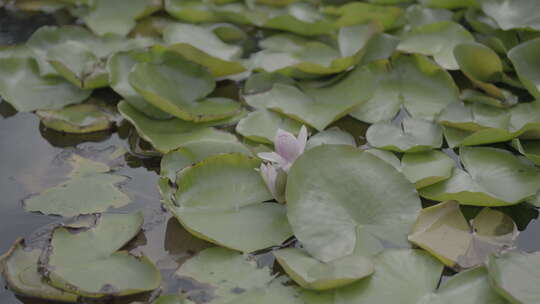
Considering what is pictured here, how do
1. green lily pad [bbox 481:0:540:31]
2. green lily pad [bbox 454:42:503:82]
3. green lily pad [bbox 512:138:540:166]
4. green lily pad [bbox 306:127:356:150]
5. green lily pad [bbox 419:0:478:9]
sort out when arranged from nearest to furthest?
1. green lily pad [bbox 512:138:540:166]
2. green lily pad [bbox 306:127:356:150]
3. green lily pad [bbox 454:42:503:82]
4. green lily pad [bbox 481:0:540:31]
5. green lily pad [bbox 419:0:478:9]

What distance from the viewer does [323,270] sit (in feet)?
3.75

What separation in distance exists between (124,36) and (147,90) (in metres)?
0.57

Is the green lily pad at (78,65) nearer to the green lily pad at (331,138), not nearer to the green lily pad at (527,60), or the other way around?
the green lily pad at (331,138)

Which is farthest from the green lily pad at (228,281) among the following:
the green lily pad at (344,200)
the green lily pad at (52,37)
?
the green lily pad at (52,37)

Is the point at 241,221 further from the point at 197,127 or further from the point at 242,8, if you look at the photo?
the point at 242,8

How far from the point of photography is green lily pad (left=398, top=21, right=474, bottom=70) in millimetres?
1890

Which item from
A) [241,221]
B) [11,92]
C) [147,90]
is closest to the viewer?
[241,221]

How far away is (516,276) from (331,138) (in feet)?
1.93

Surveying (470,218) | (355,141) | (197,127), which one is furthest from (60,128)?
(470,218)

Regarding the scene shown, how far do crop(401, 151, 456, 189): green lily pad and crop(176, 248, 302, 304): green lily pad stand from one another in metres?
0.43

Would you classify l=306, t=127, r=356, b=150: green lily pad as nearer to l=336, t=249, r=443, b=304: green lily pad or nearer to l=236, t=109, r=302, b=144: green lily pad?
l=236, t=109, r=302, b=144: green lily pad

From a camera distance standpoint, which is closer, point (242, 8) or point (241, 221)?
point (241, 221)

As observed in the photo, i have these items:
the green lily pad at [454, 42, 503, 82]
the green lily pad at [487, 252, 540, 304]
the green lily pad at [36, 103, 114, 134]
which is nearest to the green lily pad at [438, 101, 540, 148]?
the green lily pad at [454, 42, 503, 82]

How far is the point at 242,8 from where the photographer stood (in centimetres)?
230
